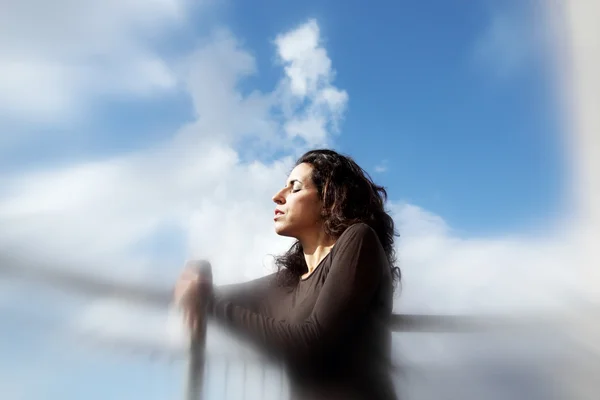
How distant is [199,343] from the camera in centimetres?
58

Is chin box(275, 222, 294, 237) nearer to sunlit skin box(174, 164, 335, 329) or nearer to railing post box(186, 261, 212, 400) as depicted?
sunlit skin box(174, 164, 335, 329)

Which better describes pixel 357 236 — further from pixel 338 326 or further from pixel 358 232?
pixel 338 326

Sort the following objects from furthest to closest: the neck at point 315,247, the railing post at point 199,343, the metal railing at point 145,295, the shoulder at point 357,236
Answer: the neck at point 315,247 < the shoulder at point 357,236 < the railing post at point 199,343 < the metal railing at point 145,295

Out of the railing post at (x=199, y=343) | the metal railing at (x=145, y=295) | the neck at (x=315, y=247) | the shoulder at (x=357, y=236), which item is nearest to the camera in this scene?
the metal railing at (x=145, y=295)

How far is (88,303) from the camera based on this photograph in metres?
0.52

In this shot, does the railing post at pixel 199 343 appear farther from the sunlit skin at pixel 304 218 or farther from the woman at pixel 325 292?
the sunlit skin at pixel 304 218

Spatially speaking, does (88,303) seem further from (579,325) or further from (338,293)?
(579,325)

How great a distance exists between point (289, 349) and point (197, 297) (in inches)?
4.6

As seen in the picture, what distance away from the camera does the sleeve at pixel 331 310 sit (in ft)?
1.94

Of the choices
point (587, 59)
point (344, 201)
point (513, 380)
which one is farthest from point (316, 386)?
point (587, 59)

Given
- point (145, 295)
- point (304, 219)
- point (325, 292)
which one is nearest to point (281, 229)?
point (304, 219)

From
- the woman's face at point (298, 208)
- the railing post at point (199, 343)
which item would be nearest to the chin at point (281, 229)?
the woman's face at point (298, 208)

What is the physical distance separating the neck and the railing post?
235mm

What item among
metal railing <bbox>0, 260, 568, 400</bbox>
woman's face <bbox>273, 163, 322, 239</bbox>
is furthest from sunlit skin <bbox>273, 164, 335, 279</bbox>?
metal railing <bbox>0, 260, 568, 400</bbox>
